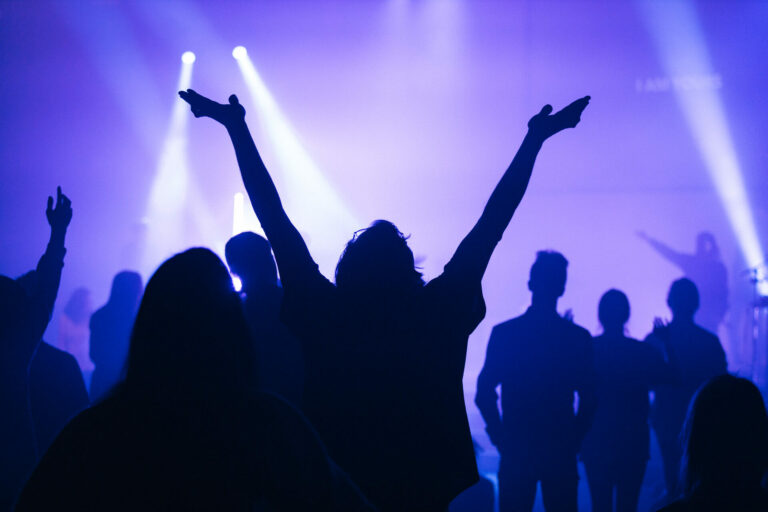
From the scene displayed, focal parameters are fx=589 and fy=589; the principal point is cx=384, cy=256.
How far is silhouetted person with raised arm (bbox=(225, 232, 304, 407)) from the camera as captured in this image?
1740 millimetres

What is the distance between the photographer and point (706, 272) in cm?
590

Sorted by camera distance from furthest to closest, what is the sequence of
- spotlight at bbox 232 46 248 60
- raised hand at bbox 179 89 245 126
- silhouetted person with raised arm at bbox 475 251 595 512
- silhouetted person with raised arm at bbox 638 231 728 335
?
spotlight at bbox 232 46 248 60 → silhouetted person with raised arm at bbox 638 231 728 335 → silhouetted person with raised arm at bbox 475 251 595 512 → raised hand at bbox 179 89 245 126

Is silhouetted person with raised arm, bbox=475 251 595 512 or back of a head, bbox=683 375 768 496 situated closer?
back of a head, bbox=683 375 768 496

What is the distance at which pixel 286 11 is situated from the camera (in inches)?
251

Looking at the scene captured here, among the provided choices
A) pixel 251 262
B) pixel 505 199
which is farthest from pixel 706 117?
pixel 505 199

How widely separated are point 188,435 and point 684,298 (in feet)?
Result: 9.65

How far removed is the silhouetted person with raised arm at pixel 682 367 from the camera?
299cm

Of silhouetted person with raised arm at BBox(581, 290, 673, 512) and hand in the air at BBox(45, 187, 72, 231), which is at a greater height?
hand in the air at BBox(45, 187, 72, 231)

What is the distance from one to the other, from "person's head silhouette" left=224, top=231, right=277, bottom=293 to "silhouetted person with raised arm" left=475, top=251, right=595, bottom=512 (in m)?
1.15

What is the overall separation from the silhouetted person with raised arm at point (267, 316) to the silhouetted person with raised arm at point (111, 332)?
4.71 ft

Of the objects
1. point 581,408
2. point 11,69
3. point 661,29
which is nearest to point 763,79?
point 661,29

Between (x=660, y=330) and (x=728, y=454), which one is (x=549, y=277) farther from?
(x=728, y=454)

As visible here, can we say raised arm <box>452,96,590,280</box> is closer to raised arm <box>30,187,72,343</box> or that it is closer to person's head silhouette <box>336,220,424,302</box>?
person's head silhouette <box>336,220,424,302</box>

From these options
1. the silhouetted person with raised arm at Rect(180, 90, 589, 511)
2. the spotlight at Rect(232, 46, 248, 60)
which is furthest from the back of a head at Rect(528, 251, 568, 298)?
the spotlight at Rect(232, 46, 248, 60)
